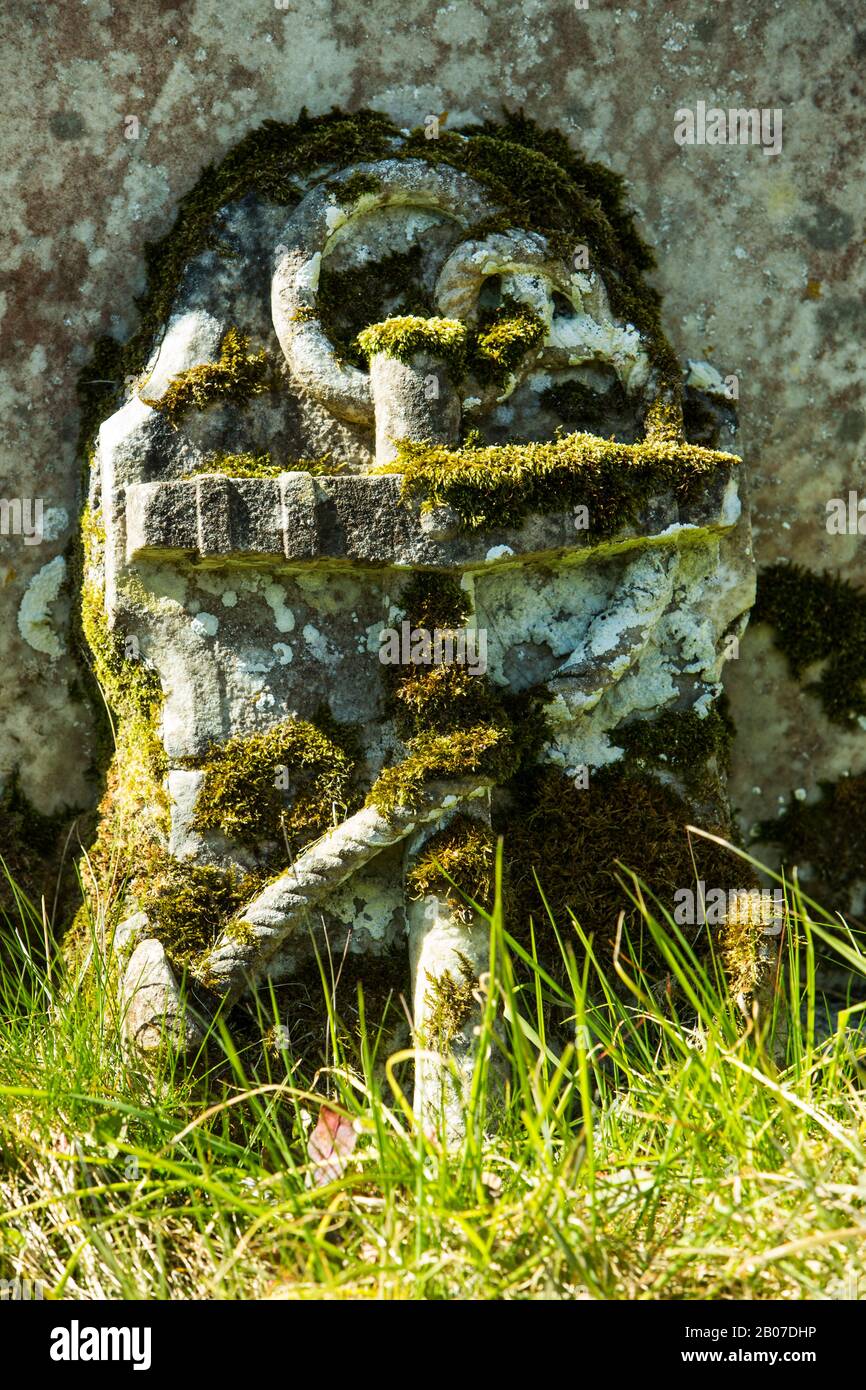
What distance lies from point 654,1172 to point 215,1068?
110 cm

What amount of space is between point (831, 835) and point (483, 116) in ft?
7.98

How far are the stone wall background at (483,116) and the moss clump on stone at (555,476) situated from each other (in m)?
0.58

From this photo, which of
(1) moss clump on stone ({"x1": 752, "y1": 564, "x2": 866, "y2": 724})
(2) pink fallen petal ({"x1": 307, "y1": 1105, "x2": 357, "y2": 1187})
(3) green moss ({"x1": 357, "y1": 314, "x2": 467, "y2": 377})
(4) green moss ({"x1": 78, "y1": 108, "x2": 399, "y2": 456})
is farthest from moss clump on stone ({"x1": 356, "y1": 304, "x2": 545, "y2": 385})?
(2) pink fallen petal ({"x1": 307, "y1": 1105, "x2": 357, "y2": 1187})

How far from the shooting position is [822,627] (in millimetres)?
4027

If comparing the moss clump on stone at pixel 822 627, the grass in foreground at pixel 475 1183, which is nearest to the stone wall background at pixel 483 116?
the moss clump on stone at pixel 822 627

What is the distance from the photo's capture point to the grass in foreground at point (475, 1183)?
2.31m

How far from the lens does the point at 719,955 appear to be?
3.49 metres

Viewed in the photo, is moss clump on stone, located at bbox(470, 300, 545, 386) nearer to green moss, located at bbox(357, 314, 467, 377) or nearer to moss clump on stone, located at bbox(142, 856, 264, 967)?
green moss, located at bbox(357, 314, 467, 377)

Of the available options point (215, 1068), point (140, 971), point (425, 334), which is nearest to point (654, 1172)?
point (215, 1068)

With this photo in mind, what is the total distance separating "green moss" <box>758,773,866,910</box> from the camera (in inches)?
160

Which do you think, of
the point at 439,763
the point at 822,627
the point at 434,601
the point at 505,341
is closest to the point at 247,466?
the point at 434,601

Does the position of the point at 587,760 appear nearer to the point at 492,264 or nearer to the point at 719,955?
the point at 719,955

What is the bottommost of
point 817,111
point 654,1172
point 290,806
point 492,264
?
A: point 654,1172

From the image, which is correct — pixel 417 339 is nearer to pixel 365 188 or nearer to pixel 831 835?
pixel 365 188
